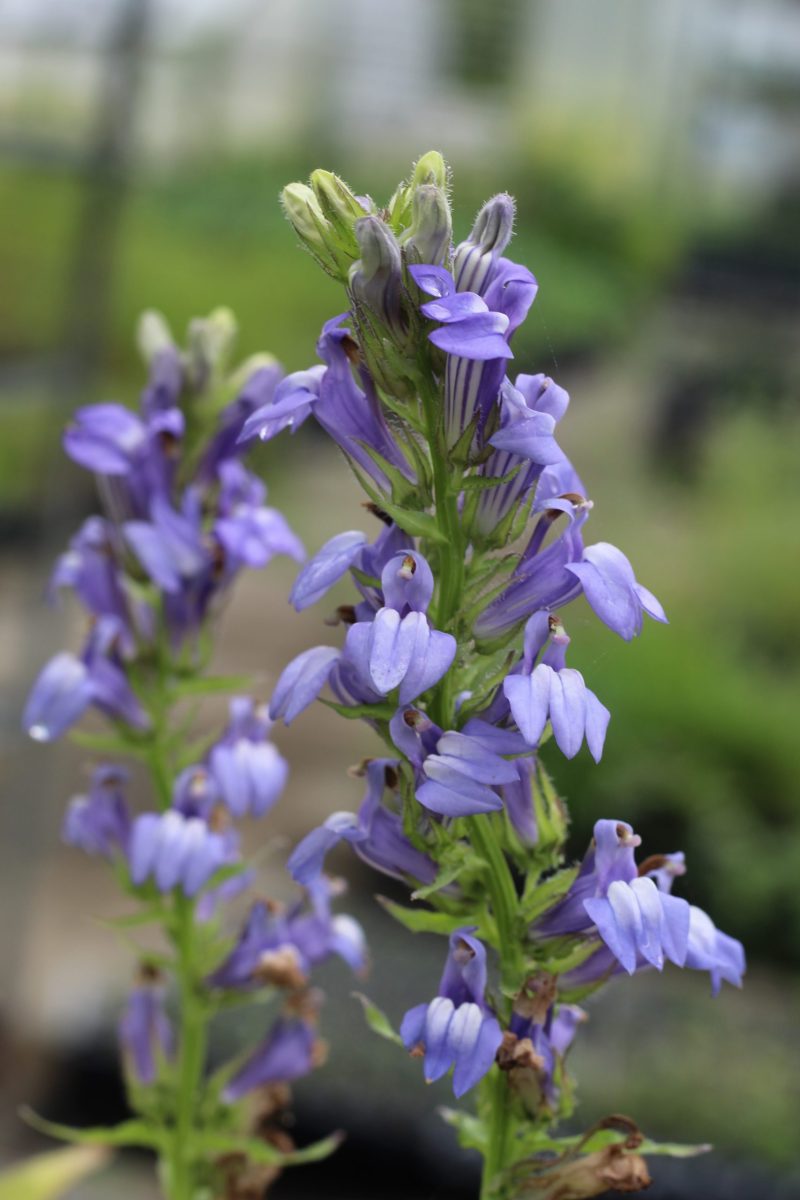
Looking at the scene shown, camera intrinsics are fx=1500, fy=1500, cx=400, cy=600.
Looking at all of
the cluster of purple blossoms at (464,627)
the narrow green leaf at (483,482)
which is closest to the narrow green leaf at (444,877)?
the cluster of purple blossoms at (464,627)

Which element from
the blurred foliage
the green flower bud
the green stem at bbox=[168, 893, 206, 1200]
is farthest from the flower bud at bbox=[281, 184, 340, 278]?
the blurred foliage

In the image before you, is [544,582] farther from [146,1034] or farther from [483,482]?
[146,1034]

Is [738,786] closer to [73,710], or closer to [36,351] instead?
[36,351]

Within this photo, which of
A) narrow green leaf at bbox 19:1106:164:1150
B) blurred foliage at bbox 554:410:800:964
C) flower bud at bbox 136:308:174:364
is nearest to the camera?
narrow green leaf at bbox 19:1106:164:1150

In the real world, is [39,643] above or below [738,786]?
above

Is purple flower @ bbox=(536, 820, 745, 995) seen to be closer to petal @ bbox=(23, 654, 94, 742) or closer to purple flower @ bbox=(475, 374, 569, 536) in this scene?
purple flower @ bbox=(475, 374, 569, 536)

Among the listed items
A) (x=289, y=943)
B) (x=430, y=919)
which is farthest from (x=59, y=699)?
(x=430, y=919)

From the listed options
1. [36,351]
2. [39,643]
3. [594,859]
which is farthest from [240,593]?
[594,859]

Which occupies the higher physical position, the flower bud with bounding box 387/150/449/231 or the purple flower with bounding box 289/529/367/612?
the flower bud with bounding box 387/150/449/231
